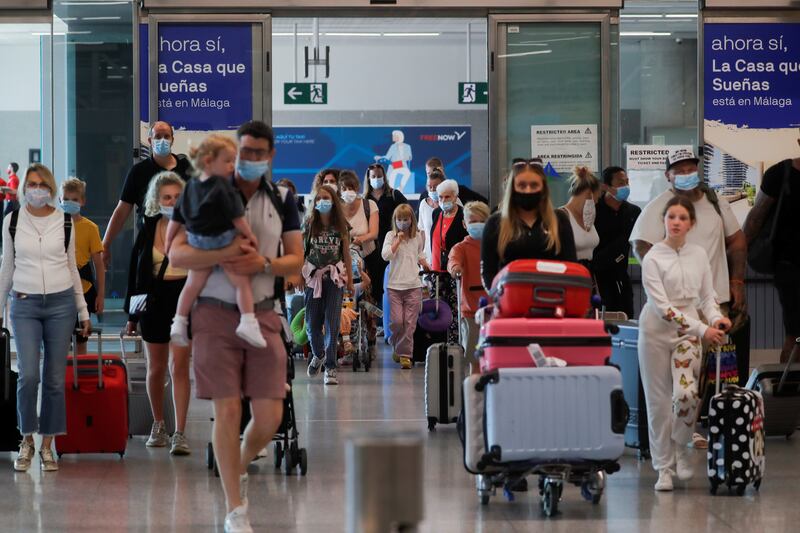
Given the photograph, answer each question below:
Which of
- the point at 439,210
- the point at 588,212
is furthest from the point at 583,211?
the point at 439,210

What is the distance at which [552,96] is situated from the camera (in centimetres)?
1337

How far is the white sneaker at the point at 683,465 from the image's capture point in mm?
7195

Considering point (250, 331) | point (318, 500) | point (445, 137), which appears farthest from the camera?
point (445, 137)

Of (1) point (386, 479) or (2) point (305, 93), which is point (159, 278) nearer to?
A: (1) point (386, 479)

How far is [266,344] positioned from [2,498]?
6.56 feet

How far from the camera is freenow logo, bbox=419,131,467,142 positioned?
25.1 meters

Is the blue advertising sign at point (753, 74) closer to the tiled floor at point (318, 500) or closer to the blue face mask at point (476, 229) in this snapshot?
the blue face mask at point (476, 229)

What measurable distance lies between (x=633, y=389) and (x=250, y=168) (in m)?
3.32

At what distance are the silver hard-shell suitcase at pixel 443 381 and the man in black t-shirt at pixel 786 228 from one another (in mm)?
2291

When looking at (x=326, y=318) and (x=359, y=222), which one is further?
(x=359, y=222)

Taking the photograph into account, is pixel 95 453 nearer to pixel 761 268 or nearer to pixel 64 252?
pixel 64 252

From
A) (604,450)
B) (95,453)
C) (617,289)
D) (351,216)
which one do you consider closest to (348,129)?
(351,216)

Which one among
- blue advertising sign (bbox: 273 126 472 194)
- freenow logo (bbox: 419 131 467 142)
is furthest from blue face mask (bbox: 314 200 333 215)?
freenow logo (bbox: 419 131 467 142)

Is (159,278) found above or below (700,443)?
above
